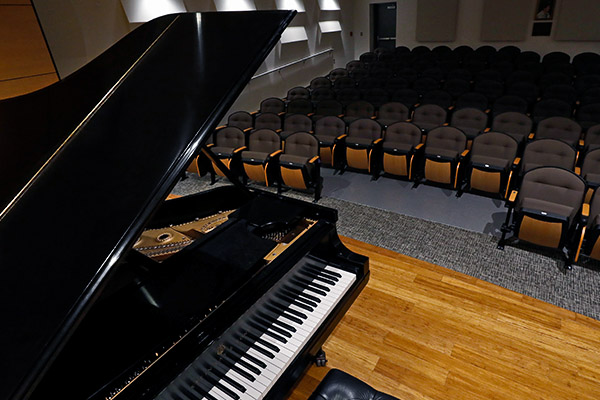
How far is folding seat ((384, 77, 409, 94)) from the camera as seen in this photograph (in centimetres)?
706

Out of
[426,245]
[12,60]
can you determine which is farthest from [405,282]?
[12,60]

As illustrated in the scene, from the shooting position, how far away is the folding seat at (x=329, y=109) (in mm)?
6016

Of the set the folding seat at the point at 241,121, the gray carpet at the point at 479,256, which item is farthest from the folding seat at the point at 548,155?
the folding seat at the point at 241,121

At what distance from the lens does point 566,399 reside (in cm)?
197

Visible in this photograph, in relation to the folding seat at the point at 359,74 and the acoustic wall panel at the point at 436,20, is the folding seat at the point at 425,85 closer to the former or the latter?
the folding seat at the point at 359,74

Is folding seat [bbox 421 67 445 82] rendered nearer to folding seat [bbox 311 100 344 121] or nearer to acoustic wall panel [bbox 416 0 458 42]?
folding seat [bbox 311 100 344 121]

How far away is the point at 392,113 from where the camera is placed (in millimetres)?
5645

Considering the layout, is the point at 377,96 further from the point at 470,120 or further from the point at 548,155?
the point at 548,155

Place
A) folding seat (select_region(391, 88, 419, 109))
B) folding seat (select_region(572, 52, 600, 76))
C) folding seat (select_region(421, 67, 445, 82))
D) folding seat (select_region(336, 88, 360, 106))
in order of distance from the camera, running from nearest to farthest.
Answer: folding seat (select_region(391, 88, 419, 109)) → folding seat (select_region(336, 88, 360, 106)) → folding seat (select_region(572, 52, 600, 76)) → folding seat (select_region(421, 67, 445, 82))

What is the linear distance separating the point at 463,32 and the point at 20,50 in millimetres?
10113

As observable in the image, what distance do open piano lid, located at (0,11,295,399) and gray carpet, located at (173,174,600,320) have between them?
2.48 m

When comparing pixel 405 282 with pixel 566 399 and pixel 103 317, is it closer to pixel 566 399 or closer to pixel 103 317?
pixel 566 399

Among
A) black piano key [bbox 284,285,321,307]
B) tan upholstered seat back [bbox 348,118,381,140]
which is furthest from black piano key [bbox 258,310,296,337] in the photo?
tan upholstered seat back [bbox 348,118,381,140]

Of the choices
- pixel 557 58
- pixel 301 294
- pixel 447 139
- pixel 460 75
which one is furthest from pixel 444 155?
pixel 557 58
